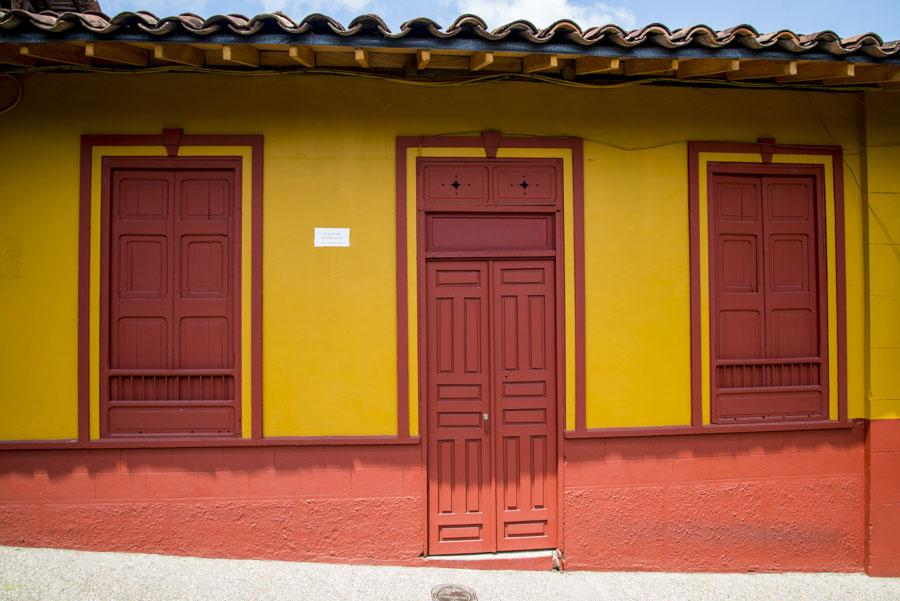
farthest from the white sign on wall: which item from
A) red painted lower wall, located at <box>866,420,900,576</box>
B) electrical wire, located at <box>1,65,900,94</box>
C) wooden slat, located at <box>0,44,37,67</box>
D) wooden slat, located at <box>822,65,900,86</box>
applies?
red painted lower wall, located at <box>866,420,900,576</box>

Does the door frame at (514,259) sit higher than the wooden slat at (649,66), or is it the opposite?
the wooden slat at (649,66)

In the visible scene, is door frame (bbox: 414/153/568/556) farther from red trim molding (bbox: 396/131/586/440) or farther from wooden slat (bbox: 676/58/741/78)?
wooden slat (bbox: 676/58/741/78)

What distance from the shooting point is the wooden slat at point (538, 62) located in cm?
371

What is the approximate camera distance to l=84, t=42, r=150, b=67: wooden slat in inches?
137

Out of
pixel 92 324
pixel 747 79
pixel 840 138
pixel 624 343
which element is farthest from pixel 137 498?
pixel 840 138

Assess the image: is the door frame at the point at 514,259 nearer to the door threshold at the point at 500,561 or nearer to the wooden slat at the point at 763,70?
the door threshold at the point at 500,561

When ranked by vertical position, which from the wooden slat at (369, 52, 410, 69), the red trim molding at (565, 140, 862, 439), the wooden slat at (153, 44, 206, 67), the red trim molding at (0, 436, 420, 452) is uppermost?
the wooden slat at (369, 52, 410, 69)

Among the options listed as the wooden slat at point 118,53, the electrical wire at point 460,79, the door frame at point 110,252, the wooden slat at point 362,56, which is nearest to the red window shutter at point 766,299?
the electrical wire at point 460,79

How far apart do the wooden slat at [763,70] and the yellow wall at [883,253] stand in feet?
3.48

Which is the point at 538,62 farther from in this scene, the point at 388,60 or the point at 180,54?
the point at 180,54

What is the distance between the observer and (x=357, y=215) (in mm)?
4191

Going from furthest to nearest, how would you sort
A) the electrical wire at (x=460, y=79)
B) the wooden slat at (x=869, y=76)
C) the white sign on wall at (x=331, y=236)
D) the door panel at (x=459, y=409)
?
the door panel at (x=459, y=409)
the white sign on wall at (x=331, y=236)
the electrical wire at (x=460, y=79)
the wooden slat at (x=869, y=76)

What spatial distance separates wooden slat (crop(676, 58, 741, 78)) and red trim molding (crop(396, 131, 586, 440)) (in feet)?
2.77

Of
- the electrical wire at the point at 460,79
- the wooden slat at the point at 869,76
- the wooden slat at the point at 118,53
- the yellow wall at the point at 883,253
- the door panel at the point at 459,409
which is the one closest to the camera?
the wooden slat at the point at 118,53
